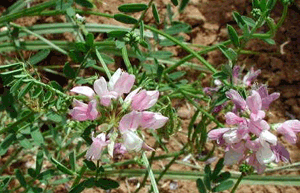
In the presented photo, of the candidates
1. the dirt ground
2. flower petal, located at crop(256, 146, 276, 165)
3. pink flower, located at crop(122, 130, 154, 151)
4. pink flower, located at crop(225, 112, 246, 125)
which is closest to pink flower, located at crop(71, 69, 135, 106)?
pink flower, located at crop(122, 130, 154, 151)

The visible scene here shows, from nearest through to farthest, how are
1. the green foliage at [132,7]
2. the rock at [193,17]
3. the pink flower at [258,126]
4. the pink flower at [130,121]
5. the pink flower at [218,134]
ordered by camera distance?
the pink flower at [130,121]
the pink flower at [258,126]
the pink flower at [218,134]
the green foliage at [132,7]
the rock at [193,17]

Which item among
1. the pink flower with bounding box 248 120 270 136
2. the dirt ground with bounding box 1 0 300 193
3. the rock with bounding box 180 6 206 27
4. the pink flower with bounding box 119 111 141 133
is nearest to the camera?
the pink flower with bounding box 119 111 141 133

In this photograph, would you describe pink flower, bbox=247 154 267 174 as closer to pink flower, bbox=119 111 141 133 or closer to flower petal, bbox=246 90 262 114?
flower petal, bbox=246 90 262 114

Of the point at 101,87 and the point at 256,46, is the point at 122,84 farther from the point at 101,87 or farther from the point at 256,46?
the point at 256,46

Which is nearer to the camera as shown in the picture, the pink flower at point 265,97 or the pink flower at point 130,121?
the pink flower at point 130,121

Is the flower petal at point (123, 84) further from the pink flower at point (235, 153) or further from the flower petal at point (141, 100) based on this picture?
the pink flower at point (235, 153)

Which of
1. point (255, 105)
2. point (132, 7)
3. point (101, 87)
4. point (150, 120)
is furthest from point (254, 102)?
point (132, 7)

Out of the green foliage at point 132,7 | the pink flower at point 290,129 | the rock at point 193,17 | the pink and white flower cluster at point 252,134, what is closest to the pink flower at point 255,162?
the pink and white flower cluster at point 252,134

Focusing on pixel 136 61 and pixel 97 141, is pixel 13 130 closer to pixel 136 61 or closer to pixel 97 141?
pixel 97 141
